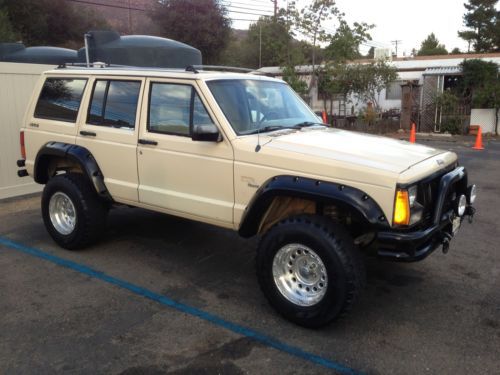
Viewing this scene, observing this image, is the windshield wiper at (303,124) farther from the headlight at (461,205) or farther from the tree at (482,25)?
the tree at (482,25)

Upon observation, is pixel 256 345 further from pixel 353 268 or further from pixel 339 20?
pixel 339 20

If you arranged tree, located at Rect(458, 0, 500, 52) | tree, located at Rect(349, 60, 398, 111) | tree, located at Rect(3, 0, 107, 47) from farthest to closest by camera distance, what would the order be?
tree, located at Rect(458, 0, 500, 52) < tree, located at Rect(3, 0, 107, 47) < tree, located at Rect(349, 60, 398, 111)

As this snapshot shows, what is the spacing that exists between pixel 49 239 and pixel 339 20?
68.1 ft

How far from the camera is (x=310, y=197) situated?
12.4 ft

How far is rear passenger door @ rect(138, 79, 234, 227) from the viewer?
436cm

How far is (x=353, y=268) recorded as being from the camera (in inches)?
142

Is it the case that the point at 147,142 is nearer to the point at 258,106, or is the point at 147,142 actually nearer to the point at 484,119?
the point at 258,106

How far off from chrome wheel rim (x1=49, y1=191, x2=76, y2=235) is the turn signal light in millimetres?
3755

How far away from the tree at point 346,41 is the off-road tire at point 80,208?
63.7ft

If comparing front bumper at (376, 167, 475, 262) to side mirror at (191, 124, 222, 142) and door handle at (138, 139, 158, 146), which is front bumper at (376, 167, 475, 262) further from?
door handle at (138, 139, 158, 146)

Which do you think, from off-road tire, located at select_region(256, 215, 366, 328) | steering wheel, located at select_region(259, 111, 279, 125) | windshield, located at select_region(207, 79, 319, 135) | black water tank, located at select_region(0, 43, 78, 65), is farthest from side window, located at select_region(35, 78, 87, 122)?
black water tank, located at select_region(0, 43, 78, 65)

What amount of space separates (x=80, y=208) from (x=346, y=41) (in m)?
19.7

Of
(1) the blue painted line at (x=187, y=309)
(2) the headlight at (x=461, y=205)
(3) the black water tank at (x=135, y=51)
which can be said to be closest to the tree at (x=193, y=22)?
(3) the black water tank at (x=135, y=51)

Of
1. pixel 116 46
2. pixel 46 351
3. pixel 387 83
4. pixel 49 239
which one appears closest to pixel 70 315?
pixel 46 351
